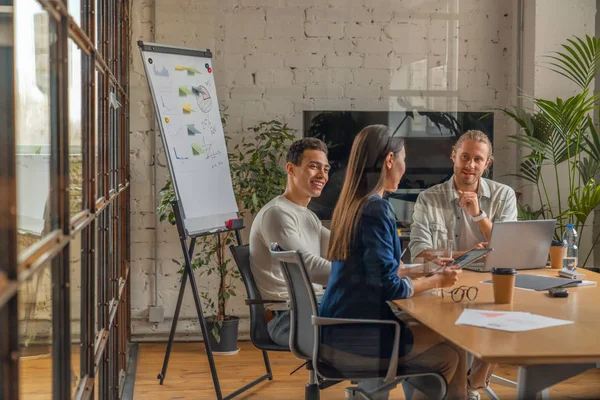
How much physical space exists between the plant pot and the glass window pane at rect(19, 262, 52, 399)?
2.83 meters

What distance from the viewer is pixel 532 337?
186 cm

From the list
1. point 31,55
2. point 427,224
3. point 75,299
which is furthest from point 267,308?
point 31,55

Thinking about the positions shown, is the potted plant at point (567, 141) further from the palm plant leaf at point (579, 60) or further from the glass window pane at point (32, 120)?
the glass window pane at point (32, 120)

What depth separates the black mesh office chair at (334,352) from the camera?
7.86 feet

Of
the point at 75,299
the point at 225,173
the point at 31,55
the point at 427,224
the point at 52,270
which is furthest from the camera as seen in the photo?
the point at 225,173

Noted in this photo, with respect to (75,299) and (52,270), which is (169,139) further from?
(52,270)

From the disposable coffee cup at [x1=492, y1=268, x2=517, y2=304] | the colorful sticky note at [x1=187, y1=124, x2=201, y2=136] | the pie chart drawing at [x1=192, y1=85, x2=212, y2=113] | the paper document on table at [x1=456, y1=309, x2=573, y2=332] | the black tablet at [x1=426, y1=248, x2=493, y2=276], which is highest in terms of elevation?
the pie chart drawing at [x1=192, y1=85, x2=212, y2=113]

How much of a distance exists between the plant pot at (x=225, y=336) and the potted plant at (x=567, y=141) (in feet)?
5.62

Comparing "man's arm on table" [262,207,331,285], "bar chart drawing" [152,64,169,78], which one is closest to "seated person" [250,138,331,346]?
"man's arm on table" [262,207,331,285]

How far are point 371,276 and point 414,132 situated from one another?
7.22ft

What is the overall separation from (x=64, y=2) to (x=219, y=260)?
2.92 meters

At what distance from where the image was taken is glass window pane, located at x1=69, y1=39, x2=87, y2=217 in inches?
63.7

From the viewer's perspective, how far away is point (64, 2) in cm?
150

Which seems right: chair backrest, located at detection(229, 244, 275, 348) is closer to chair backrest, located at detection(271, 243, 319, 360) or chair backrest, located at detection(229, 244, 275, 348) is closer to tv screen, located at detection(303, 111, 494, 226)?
chair backrest, located at detection(271, 243, 319, 360)
